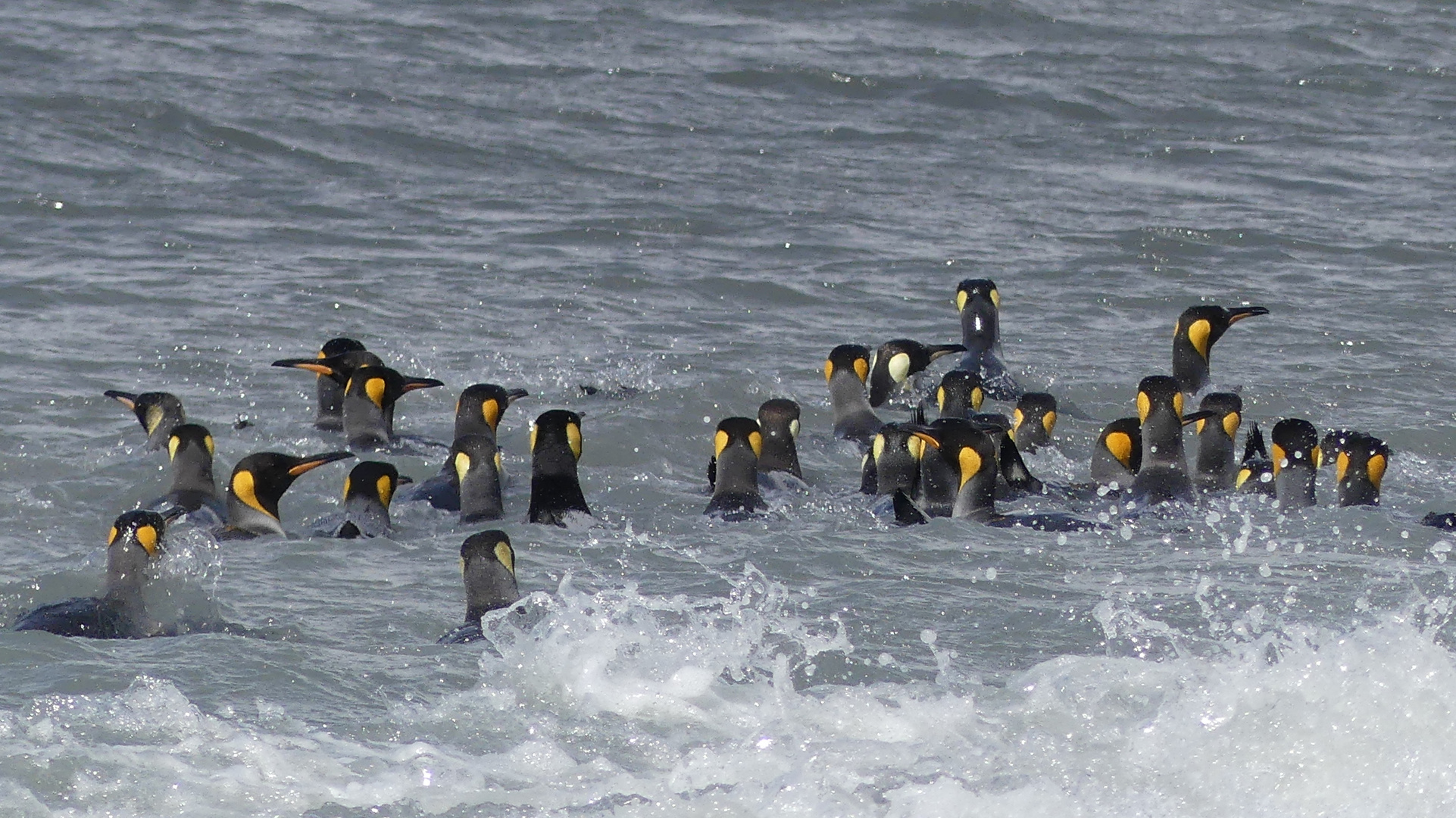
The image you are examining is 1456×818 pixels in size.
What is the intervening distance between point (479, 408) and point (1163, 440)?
388 cm

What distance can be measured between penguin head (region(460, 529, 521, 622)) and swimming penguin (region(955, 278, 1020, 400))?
19.7ft

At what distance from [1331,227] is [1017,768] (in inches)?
489

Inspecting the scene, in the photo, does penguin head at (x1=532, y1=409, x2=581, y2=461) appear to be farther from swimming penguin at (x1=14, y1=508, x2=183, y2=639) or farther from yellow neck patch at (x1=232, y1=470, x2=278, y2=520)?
swimming penguin at (x1=14, y1=508, x2=183, y2=639)

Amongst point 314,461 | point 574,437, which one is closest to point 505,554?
point 314,461

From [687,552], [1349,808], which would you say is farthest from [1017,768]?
[687,552]

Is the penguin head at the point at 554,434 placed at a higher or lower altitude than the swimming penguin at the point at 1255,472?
higher

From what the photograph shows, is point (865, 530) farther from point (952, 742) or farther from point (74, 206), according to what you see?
point (74, 206)

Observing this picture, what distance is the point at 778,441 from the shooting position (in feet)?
35.4

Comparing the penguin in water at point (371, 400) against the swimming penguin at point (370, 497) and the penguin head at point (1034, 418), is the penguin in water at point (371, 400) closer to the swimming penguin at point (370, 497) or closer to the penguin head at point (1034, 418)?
the swimming penguin at point (370, 497)

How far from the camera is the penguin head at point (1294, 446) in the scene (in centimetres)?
976

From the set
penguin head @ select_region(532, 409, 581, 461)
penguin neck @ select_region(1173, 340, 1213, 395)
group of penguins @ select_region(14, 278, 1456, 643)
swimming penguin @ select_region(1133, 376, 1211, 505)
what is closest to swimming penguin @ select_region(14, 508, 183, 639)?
group of penguins @ select_region(14, 278, 1456, 643)

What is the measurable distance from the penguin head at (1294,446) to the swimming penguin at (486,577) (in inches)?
171

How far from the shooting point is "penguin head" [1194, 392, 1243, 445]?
10.6 metres

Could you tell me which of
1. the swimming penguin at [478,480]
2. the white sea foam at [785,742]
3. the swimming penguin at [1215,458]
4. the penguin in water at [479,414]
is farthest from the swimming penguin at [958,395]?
the white sea foam at [785,742]
